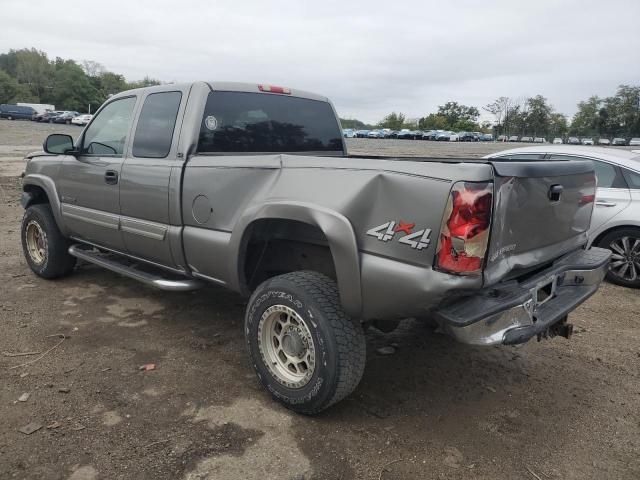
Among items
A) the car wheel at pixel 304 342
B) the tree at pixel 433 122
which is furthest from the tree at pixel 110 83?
the car wheel at pixel 304 342

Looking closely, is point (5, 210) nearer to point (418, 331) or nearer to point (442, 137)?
point (418, 331)

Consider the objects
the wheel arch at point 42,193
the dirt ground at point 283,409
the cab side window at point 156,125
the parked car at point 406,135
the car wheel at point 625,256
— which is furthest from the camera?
the parked car at point 406,135

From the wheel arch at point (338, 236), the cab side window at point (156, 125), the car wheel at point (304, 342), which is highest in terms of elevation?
the cab side window at point (156, 125)

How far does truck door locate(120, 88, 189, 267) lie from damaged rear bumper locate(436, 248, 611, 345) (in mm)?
2106

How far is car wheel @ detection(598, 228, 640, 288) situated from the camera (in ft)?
18.8

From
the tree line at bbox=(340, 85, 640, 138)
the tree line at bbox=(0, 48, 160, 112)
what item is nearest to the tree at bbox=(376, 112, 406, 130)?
the tree line at bbox=(340, 85, 640, 138)

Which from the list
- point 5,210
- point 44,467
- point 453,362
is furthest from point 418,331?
point 5,210

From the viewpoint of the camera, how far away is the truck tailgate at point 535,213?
248 centimetres

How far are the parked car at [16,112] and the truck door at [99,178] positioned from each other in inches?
2421

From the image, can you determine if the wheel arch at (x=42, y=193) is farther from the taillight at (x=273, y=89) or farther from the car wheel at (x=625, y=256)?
the car wheel at (x=625, y=256)

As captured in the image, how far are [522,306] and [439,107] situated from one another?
4167 inches

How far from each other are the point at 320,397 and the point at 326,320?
438 millimetres

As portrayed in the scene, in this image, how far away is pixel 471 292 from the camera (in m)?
2.46

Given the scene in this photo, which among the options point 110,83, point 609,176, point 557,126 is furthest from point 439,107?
point 609,176
